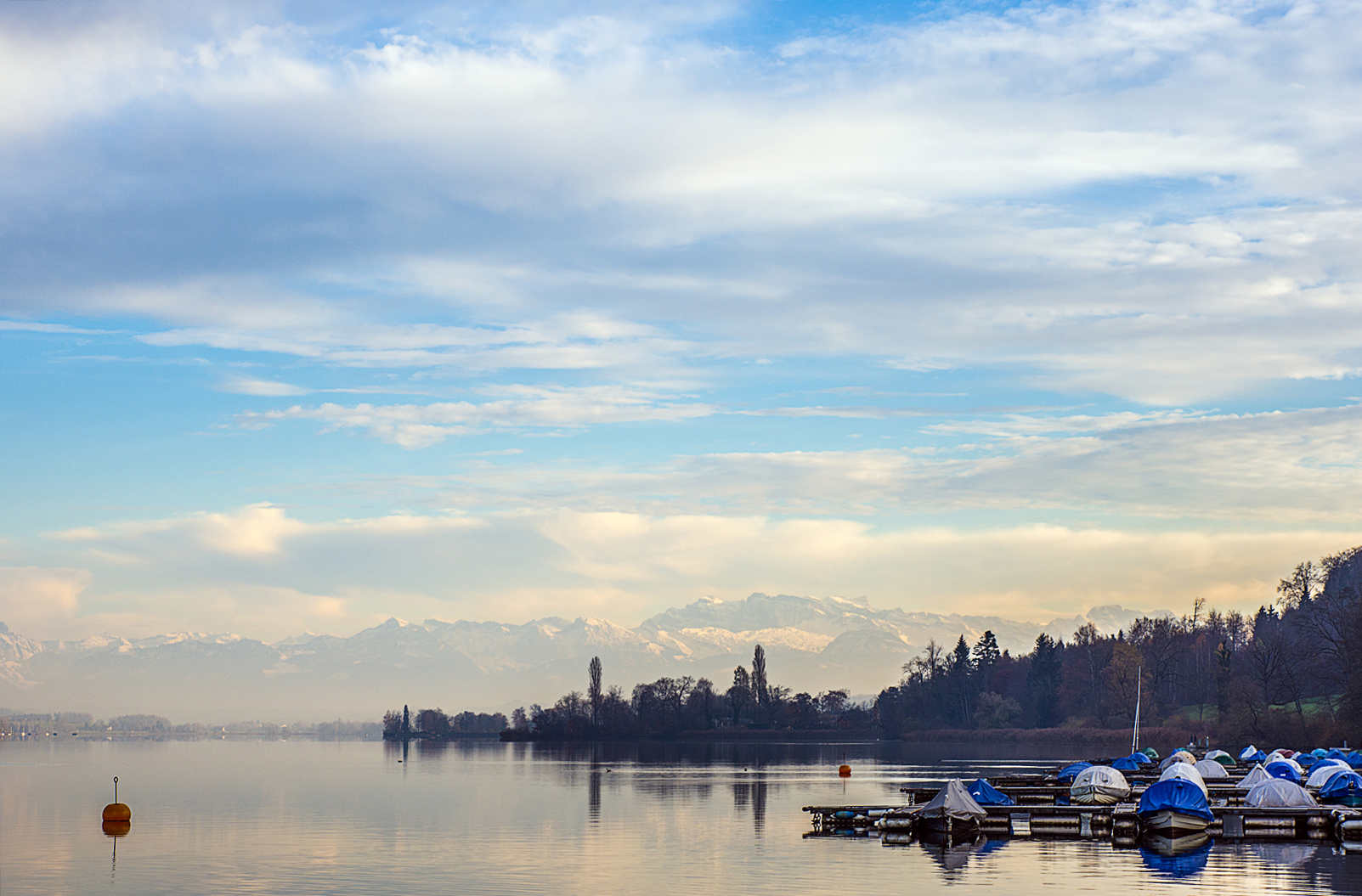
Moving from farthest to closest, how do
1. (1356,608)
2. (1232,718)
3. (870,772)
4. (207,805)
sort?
1. (1232,718)
2. (1356,608)
3. (870,772)
4. (207,805)

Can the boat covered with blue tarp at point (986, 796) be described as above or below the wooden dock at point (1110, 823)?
above

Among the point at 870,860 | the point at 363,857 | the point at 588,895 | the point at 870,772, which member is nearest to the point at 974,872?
the point at 870,860

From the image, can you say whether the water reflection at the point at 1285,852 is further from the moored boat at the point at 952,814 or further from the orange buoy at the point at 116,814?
the orange buoy at the point at 116,814

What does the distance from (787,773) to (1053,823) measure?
7552 cm

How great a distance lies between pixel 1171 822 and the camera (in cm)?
7112

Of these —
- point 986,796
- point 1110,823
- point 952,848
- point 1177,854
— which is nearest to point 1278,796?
point 1110,823

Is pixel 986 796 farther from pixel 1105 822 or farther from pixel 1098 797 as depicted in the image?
pixel 1098 797

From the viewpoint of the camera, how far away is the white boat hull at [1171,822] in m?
71.1

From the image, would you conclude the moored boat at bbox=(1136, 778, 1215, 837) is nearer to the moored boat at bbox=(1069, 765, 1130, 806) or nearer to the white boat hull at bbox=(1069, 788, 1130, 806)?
the moored boat at bbox=(1069, 765, 1130, 806)

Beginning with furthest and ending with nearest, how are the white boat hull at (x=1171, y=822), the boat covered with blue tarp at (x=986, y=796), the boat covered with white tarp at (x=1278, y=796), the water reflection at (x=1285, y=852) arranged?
the boat covered with blue tarp at (x=986, y=796)
the boat covered with white tarp at (x=1278, y=796)
the white boat hull at (x=1171, y=822)
the water reflection at (x=1285, y=852)

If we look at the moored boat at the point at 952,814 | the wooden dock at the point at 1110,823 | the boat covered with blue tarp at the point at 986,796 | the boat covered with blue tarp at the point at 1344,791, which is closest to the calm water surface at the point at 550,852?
the wooden dock at the point at 1110,823

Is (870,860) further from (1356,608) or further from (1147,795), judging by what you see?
(1356,608)

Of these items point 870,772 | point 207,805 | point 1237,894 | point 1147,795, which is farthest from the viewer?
point 870,772

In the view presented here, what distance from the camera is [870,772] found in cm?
14712
